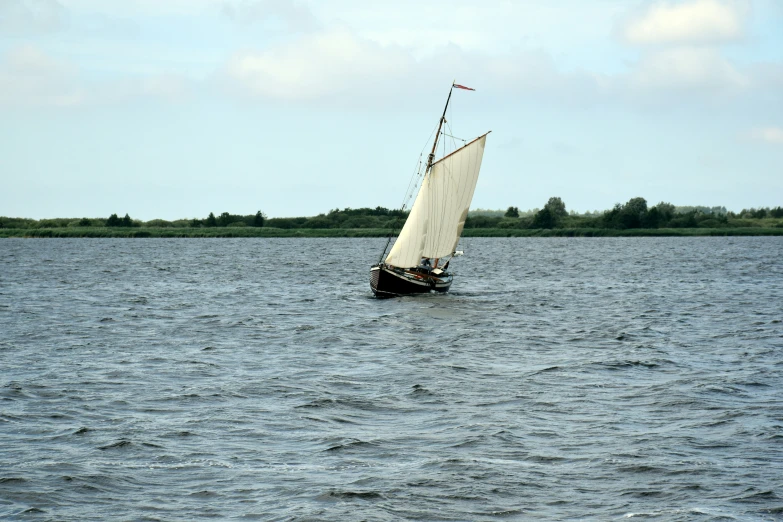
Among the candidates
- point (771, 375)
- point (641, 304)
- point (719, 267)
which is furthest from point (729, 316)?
point (719, 267)

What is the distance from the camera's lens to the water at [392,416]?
51.1 feet

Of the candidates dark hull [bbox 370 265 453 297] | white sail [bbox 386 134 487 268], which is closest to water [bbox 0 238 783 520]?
dark hull [bbox 370 265 453 297]

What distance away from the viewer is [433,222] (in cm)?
5453

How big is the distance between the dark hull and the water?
26.4 ft

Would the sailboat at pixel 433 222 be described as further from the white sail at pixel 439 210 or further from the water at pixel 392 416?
the water at pixel 392 416

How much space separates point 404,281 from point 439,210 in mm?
4697

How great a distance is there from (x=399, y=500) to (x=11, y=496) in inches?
254

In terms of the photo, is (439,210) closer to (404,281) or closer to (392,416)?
(404,281)

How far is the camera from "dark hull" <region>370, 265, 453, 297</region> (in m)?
55.3

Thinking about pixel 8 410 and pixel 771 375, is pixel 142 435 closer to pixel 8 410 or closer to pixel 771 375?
pixel 8 410

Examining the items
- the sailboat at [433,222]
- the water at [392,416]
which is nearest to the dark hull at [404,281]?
the sailboat at [433,222]

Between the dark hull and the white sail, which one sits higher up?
the white sail

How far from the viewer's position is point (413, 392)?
24625 millimetres

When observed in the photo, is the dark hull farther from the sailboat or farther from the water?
the water
